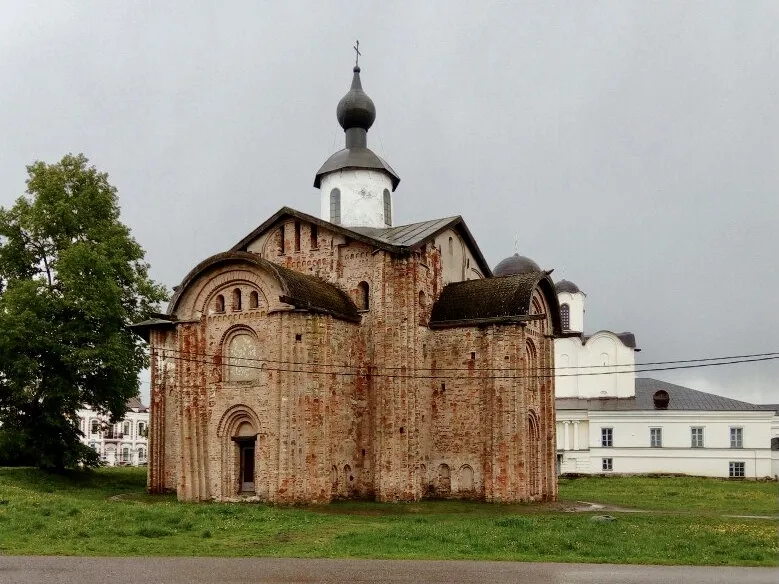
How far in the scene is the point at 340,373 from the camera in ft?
85.1

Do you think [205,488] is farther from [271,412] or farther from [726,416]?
[726,416]

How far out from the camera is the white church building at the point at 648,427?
44.9 metres

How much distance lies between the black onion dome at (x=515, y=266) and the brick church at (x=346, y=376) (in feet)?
71.3

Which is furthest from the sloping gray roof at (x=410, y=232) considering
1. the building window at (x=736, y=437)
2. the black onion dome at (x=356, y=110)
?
the building window at (x=736, y=437)

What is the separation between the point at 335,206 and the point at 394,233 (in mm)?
3158

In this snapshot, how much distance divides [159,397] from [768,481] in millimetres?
30482

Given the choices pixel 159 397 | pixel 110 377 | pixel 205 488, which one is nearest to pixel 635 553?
pixel 205 488

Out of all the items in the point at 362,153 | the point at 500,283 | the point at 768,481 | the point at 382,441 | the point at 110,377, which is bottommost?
the point at 768,481

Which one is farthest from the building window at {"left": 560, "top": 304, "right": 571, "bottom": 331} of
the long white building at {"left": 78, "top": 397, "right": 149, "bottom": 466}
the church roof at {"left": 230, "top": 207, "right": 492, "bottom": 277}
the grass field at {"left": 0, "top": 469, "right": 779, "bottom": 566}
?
the long white building at {"left": 78, "top": 397, "right": 149, "bottom": 466}

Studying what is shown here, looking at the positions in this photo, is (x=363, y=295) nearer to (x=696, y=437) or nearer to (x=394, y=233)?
(x=394, y=233)

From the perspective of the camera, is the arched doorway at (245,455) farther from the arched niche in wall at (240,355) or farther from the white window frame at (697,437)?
the white window frame at (697,437)

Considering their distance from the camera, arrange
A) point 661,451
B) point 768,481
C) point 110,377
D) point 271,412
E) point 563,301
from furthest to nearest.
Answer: point 563,301, point 661,451, point 768,481, point 110,377, point 271,412

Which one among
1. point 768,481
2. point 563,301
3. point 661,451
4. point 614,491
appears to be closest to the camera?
point 614,491

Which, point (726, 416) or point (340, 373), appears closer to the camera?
point (340, 373)
